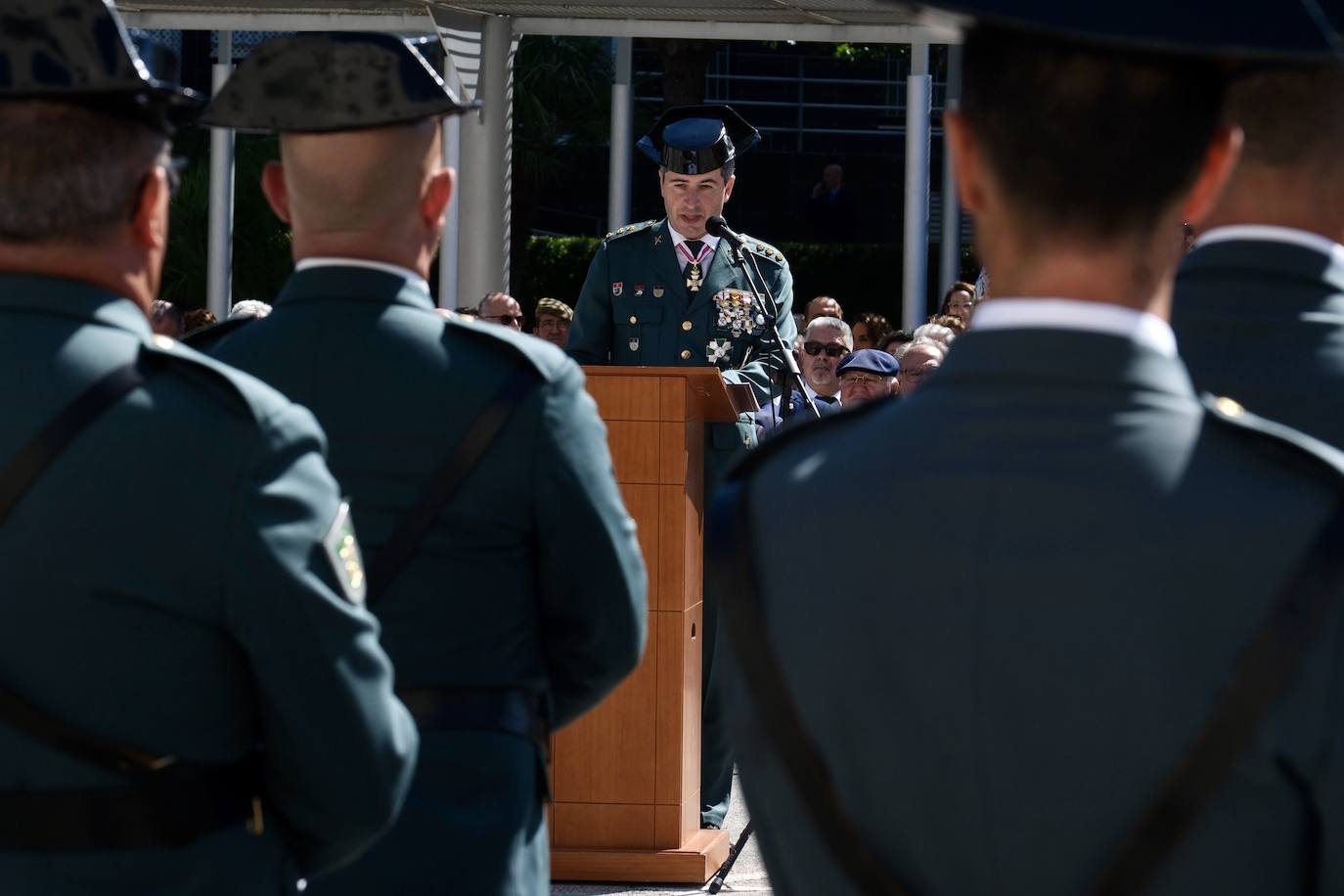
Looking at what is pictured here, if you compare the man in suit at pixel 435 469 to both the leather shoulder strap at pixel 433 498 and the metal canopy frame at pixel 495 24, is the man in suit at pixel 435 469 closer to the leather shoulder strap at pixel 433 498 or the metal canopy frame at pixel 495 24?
the leather shoulder strap at pixel 433 498

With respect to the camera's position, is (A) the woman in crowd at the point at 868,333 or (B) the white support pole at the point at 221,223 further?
(B) the white support pole at the point at 221,223

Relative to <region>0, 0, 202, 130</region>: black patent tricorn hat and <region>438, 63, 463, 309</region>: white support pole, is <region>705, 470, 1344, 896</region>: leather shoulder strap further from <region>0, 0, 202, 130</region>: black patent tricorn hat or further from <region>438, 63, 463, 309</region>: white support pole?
<region>438, 63, 463, 309</region>: white support pole

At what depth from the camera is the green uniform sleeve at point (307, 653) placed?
7.45 feet

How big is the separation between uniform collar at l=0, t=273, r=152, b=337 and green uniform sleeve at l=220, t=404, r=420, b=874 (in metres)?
0.23

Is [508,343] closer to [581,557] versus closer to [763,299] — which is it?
[581,557]

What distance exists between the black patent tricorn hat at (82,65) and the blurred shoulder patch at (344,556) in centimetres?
50

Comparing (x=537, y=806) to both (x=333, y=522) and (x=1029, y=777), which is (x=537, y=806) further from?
(x=1029, y=777)

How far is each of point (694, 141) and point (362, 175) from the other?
13.6 feet

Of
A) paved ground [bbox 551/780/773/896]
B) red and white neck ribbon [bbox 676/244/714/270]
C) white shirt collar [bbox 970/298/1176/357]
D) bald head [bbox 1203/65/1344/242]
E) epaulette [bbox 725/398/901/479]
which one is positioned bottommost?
paved ground [bbox 551/780/773/896]

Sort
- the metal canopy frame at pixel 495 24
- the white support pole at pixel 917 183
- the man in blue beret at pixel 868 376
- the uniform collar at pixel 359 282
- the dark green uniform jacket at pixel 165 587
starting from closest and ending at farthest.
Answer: the dark green uniform jacket at pixel 165 587
the uniform collar at pixel 359 282
the man in blue beret at pixel 868 376
the metal canopy frame at pixel 495 24
the white support pole at pixel 917 183

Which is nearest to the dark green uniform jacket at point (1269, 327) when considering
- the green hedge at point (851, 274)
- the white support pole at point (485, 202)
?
the white support pole at point (485, 202)

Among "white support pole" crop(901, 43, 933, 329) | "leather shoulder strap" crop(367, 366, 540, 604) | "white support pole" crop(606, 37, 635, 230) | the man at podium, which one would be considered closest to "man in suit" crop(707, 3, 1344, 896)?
"leather shoulder strap" crop(367, 366, 540, 604)

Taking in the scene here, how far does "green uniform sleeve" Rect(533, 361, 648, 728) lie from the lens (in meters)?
2.94

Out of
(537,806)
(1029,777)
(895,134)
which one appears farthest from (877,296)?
(1029,777)
